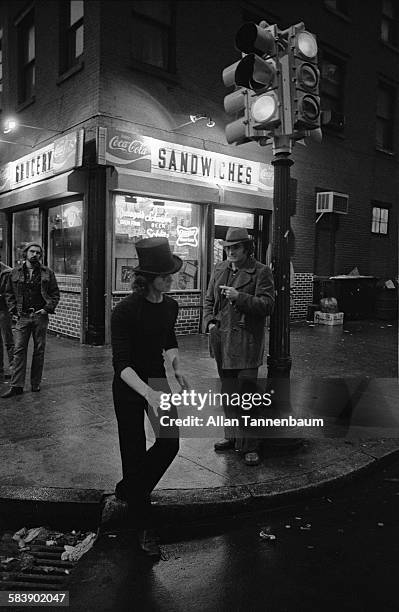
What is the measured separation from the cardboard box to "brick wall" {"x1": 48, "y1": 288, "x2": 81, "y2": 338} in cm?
695

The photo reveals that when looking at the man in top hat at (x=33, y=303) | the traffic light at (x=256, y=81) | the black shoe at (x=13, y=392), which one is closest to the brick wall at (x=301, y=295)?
the man in top hat at (x=33, y=303)

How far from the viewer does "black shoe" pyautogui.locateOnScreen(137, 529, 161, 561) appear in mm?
3168

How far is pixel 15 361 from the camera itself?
Answer: 263 inches

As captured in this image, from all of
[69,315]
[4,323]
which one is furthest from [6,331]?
[69,315]

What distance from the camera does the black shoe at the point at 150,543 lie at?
3168 millimetres

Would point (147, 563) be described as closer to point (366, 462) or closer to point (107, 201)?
point (366, 462)

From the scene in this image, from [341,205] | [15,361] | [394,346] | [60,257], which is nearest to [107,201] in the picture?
[60,257]

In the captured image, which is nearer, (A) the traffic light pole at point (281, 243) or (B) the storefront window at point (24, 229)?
(A) the traffic light pole at point (281, 243)

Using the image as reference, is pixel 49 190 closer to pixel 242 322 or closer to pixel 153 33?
pixel 153 33

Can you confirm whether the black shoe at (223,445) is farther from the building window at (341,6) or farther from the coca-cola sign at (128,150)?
the building window at (341,6)

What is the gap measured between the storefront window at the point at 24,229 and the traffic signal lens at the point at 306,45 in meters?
9.14

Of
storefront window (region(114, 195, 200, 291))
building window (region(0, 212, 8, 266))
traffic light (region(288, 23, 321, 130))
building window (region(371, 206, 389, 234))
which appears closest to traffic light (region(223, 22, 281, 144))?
traffic light (region(288, 23, 321, 130))

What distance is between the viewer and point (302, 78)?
4.59 metres

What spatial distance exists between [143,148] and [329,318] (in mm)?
7191
